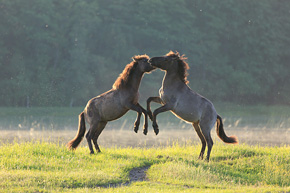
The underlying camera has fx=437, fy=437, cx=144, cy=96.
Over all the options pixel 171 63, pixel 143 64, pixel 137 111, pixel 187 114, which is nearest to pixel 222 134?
pixel 187 114

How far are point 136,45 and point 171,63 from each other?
34336 mm

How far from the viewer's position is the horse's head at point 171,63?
11477 millimetres

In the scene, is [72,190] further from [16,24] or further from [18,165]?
[16,24]

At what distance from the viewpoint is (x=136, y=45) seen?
150ft

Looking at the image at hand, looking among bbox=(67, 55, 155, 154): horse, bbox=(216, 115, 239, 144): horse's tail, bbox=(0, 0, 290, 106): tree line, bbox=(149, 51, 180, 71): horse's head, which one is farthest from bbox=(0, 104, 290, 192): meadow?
bbox=(0, 0, 290, 106): tree line

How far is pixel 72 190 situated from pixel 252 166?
537cm

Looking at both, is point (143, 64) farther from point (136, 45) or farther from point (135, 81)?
point (136, 45)

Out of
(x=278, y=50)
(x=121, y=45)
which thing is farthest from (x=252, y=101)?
(x=121, y=45)

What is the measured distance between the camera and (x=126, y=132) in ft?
77.5

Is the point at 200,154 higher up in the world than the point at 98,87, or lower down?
lower down

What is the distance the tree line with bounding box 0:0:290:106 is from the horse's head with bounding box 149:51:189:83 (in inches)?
1120

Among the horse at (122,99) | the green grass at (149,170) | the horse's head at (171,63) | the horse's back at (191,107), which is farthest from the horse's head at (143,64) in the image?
the green grass at (149,170)

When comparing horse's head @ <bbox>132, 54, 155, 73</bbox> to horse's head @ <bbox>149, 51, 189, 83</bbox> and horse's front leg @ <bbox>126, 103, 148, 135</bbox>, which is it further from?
horse's front leg @ <bbox>126, 103, 148, 135</bbox>

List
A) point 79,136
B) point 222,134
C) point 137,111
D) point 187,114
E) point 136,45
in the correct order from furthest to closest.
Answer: point 136,45, point 79,136, point 222,134, point 187,114, point 137,111
